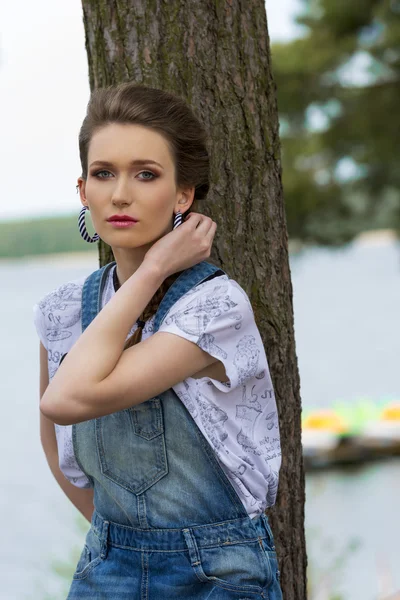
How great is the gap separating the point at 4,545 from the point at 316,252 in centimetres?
391

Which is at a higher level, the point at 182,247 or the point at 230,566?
the point at 182,247

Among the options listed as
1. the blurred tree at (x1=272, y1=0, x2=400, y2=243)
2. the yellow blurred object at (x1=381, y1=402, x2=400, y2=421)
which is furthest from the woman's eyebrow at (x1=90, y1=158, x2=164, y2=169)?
the yellow blurred object at (x1=381, y1=402, x2=400, y2=421)

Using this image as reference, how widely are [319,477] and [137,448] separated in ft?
25.3

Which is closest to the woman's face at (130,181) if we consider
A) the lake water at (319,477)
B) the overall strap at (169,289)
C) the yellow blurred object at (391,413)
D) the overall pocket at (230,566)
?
the overall strap at (169,289)

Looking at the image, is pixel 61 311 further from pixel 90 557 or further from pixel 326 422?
pixel 326 422

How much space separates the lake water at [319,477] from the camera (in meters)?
6.36

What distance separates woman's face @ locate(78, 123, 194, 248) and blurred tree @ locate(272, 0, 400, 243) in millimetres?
5732

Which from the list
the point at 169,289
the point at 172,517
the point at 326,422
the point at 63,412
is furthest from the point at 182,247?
the point at 326,422

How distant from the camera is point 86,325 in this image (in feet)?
6.35

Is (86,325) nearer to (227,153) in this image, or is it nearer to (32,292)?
(227,153)

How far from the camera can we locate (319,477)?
364 inches

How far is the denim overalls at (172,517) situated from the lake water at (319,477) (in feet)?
10.2

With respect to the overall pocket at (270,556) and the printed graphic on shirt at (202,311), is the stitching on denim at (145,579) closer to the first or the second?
the overall pocket at (270,556)

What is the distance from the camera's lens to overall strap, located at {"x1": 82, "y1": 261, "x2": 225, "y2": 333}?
6.05 ft
